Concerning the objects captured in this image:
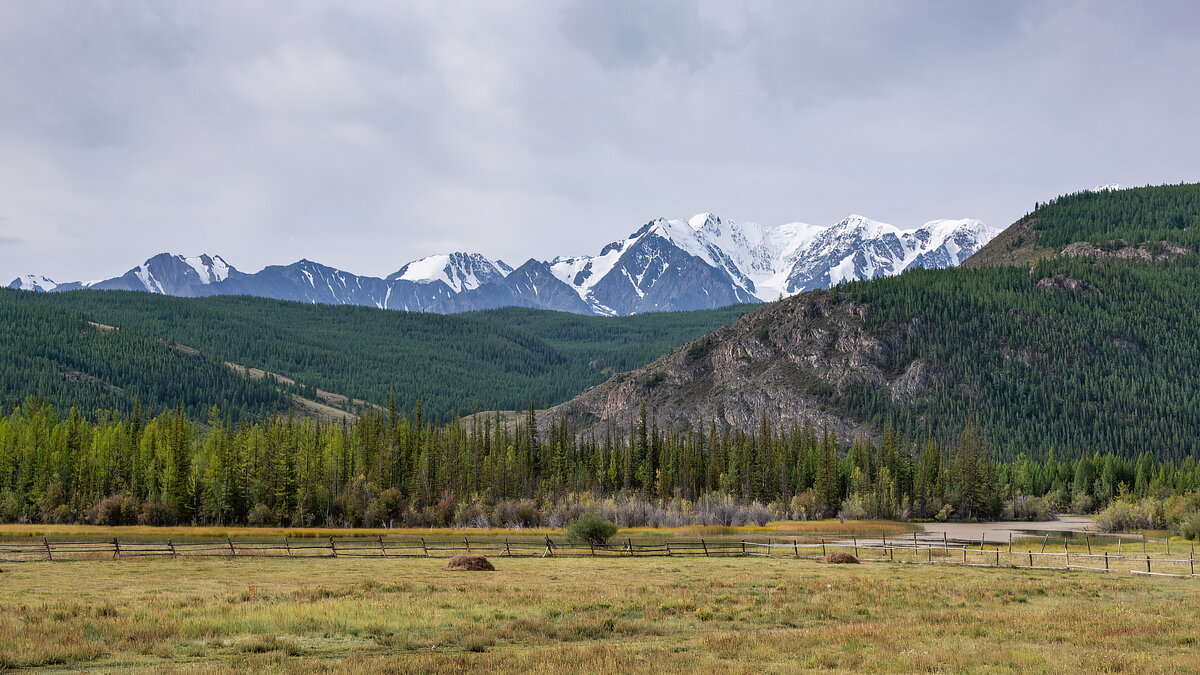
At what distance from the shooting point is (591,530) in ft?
271

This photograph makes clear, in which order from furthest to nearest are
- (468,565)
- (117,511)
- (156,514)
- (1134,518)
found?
(1134,518), (117,511), (156,514), (468,565)

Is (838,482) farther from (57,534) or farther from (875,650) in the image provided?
(875,650)

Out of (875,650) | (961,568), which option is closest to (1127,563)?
(961,568)

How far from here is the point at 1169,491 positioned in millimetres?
139625

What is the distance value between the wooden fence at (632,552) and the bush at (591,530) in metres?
1.03

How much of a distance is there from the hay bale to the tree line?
218 feet

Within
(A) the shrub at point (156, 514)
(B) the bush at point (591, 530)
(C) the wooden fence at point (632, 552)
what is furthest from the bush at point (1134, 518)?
(A) the shrub at point (156, 514)

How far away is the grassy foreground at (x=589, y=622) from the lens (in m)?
25.3

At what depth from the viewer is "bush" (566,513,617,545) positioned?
271 feet

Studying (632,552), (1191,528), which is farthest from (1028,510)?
(632,552)

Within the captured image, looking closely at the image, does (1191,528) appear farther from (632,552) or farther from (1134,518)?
(632,552)

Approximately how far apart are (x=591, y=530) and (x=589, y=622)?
50.1 metres

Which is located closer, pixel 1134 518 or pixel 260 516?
pixel 260 516

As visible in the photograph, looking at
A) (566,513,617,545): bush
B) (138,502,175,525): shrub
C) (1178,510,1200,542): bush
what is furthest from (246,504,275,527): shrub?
(1178,510,1200,542): bush
